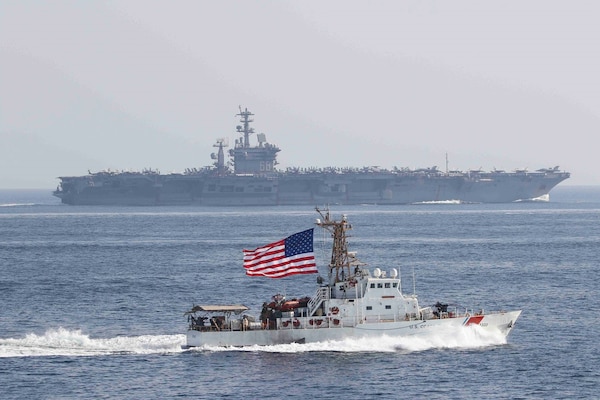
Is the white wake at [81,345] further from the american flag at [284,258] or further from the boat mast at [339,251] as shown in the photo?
the boat mast at [339,251]

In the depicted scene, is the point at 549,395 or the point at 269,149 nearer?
the point at 549,395

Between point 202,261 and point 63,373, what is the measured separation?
41.8 m

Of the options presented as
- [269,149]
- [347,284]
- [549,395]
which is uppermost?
[269,149]

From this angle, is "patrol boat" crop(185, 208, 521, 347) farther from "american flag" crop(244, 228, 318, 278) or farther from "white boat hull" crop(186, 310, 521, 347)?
"american flag" crop(244, 228, 318, 278)

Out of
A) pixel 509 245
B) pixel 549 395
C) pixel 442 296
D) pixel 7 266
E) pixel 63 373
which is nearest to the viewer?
pixel 549 395

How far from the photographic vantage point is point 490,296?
61219mm

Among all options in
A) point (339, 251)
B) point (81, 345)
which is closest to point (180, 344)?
point (81, 345)

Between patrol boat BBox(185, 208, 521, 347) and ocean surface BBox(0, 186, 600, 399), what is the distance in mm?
530

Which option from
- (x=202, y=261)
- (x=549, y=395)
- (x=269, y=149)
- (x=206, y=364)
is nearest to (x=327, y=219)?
(x=206, y=364)

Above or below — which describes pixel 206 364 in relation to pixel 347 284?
below

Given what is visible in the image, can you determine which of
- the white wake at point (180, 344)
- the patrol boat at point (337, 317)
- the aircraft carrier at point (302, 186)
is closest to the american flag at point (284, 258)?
the patrol boat at point (337, 317)

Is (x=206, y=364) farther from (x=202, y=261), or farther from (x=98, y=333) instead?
(x=202, y=261)

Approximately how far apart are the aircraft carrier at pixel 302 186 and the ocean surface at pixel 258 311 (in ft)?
209

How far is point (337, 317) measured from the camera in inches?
1741
